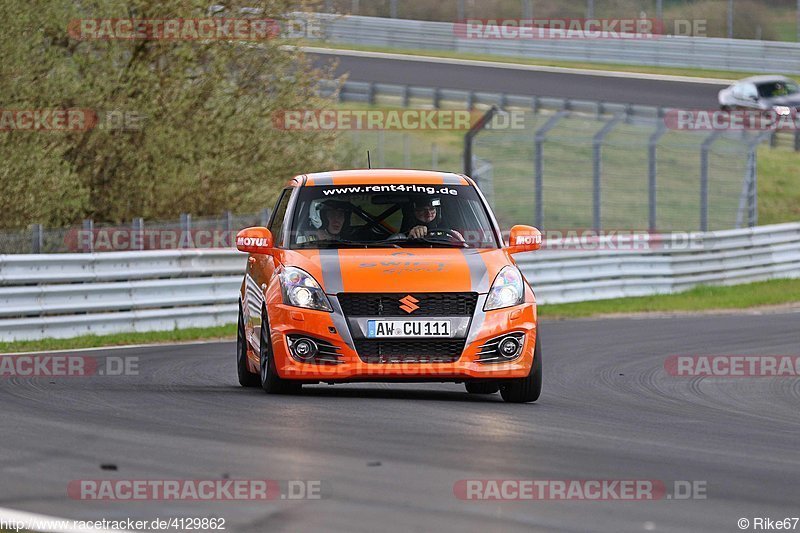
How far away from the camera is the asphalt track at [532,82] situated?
42781 mm

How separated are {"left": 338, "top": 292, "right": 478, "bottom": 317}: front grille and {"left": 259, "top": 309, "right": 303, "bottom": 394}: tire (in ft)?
2.21

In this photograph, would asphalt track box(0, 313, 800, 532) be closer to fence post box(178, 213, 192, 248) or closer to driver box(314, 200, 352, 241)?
driver box(314, 200, 352, 241)

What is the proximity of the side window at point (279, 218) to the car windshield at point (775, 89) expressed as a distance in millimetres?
32745

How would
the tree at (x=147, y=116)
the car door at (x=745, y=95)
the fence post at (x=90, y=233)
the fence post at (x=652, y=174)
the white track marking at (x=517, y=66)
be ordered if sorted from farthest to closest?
1. the white track marking at (x=517, y=66)
2. the car door at (x=745, y=95)
3. the fence post at (x=652, y=174)
4. the tree at (x=147, y=116)
5. the fence post at (x=90, y=233)

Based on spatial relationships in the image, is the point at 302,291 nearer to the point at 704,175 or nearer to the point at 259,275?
the point at 259,275

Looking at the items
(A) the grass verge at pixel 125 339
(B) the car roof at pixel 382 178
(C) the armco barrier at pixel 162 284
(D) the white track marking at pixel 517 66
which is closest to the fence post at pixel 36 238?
(C) the armco barrier at pixel 162 284

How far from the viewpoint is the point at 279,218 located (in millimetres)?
11578

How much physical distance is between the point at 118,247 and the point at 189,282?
157 cm

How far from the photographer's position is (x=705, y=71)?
160 ft

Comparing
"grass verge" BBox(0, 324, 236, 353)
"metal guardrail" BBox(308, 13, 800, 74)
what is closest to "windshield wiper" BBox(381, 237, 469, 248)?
"grass verge" BBox(0, 324, 236, 353)

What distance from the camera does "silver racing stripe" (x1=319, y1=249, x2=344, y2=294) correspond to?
10.1m

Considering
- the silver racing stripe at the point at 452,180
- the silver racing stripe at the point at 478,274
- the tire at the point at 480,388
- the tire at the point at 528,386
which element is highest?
the silver racing stripe at the point at 452,180

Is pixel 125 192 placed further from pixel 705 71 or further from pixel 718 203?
pixel 705 71

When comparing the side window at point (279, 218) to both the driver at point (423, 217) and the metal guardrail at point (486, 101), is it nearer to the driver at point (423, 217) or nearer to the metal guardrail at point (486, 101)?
the driver at point (423, 217)
